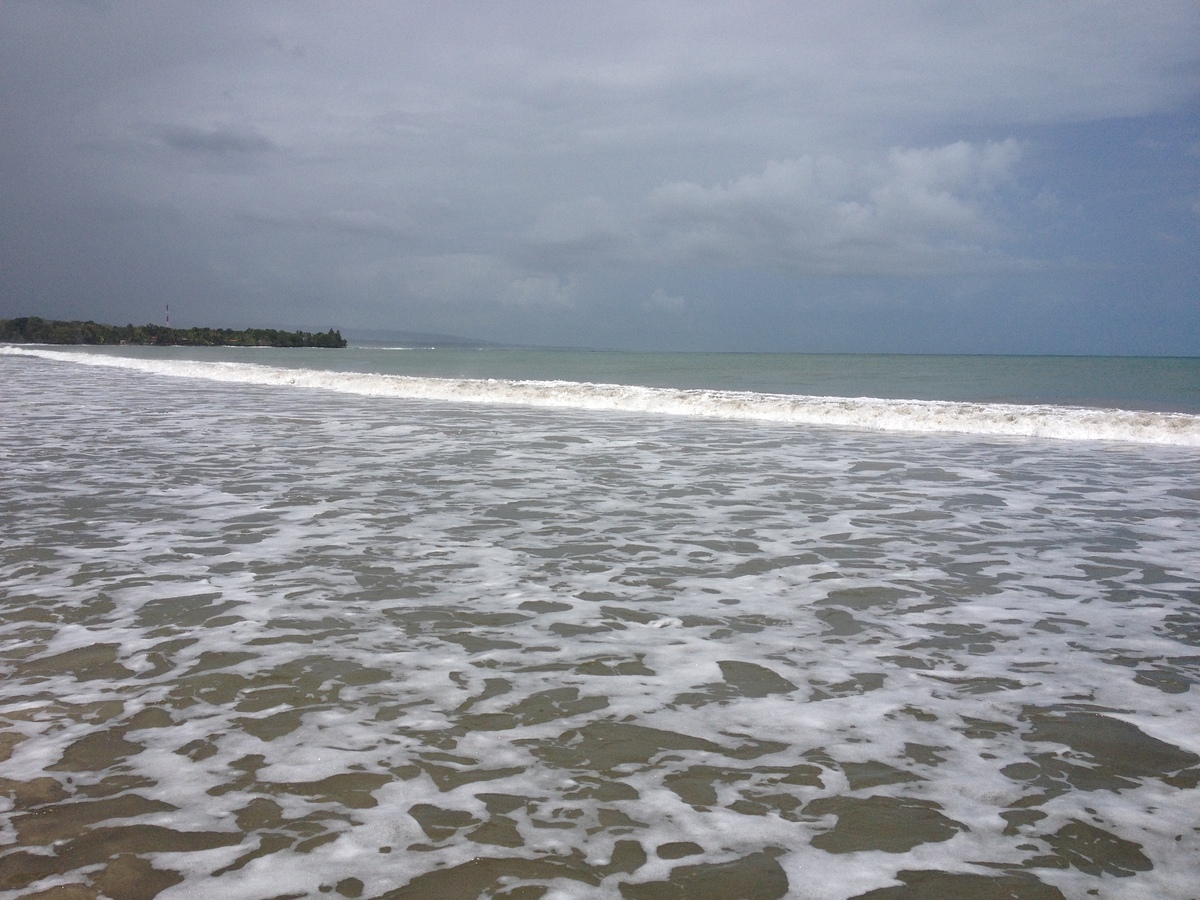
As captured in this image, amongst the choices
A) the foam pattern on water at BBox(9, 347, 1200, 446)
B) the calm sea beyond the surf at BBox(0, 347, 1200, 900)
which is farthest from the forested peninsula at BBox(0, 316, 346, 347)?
the calm sea beyond the surf at BBox(0, 347, 1200, 900)

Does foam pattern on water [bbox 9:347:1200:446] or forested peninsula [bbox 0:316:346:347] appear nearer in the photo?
foam pattern on water [bbox 9:347:1200:446]

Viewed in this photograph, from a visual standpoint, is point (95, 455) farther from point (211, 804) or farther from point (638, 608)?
point (211, 804)

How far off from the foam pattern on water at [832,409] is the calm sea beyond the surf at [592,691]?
9.30m

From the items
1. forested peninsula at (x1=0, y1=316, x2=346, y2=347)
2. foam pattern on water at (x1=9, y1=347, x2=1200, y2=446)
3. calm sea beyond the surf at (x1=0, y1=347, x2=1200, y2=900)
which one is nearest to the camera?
calm sea beyond the surf at (x1=0, y1=347, x2=1200, y2=900)

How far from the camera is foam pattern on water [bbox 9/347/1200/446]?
60.4 feet

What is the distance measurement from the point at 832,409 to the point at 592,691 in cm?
1852

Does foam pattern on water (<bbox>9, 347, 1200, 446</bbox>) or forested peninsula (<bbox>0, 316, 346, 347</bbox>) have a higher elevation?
forested peninsula (<bbox>0, 316, 346, 347</bbox>)

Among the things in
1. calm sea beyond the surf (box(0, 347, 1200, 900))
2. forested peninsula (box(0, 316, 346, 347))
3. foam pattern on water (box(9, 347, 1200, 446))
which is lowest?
calm sea beyond the surf (box(0, 347, 1200, 900))

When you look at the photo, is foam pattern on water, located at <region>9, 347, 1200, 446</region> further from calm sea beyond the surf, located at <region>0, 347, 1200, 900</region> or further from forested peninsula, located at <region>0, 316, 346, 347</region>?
forested peninsula, located at <region>0, 316, 346, 347</region>

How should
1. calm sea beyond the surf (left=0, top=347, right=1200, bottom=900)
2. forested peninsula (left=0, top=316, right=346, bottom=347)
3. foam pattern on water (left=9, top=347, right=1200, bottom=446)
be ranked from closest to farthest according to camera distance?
calm sea beyond the surf (left=0, top=347, right=1200, bottom=900) → foam pattern on water (left=9, top=347, right=1200, bottom=446) → forested peninsula (left=0, top=316, right=346, bottom=347)

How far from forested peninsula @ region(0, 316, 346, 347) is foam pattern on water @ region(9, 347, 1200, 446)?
291 feet

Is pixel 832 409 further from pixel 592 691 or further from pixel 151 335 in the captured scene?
pixel 151 335

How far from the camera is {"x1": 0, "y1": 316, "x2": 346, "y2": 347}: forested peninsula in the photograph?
104 m

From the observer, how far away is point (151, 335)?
113312 mm
